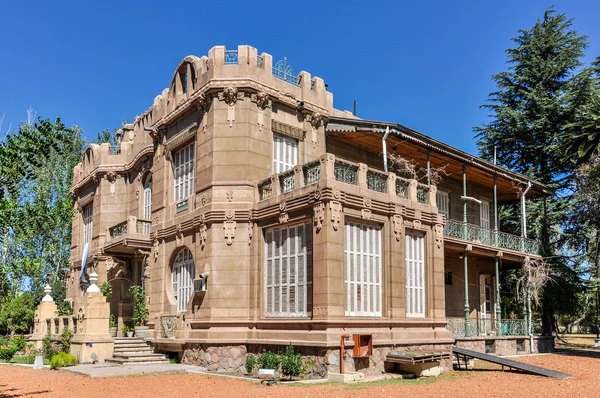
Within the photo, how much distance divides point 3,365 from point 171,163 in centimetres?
912

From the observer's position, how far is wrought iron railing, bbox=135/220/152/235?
23.1 m

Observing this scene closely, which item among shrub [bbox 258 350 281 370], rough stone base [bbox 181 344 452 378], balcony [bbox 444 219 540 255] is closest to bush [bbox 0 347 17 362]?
rough stone base [bbox 181 344 452 378]

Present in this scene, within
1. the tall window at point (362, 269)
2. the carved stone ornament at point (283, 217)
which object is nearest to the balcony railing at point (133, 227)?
the carved stone ornament at point (283, 217)

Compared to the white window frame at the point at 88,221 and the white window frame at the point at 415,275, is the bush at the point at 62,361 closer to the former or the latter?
the white window frame at the point at 88,221

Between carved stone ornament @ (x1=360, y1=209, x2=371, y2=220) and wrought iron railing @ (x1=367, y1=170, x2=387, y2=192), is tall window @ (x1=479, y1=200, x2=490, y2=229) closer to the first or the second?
wrought iron railing @ (x1=367, y1=170, x2=387, y2=192)

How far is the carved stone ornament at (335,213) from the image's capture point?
1619 centimetres

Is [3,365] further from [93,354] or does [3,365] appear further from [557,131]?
[557,131]

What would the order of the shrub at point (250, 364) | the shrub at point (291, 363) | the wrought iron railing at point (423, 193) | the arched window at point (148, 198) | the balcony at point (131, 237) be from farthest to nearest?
the arched window at point (148, 198) < the balcony at point (131, 237) < the wrought iron railing at point (423, 193) < the shrub at point (250, 364) < the shrub at point (291, 363)

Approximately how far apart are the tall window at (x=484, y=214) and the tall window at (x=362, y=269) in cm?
1309

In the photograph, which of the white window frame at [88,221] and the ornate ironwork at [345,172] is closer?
the ornate ironwork at [345,172]

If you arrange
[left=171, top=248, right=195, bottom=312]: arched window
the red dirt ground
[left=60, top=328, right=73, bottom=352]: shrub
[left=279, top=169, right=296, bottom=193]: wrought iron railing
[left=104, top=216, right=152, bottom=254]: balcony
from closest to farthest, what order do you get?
the red dirt ground, [left=279, top=169, right=296, bottom=193]: wrought iron railing, [left=171, top=248, right=195, bottom=312]: arched window, [left=60, top=328, right=73, bottom=352]: shrub, [left=104, top=216, right=152, bottom=254]: balcony

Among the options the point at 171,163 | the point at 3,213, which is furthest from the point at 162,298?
the point at 3,213

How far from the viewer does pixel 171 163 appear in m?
22.3

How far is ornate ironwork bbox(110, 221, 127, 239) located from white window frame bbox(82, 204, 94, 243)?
4.19 metres
